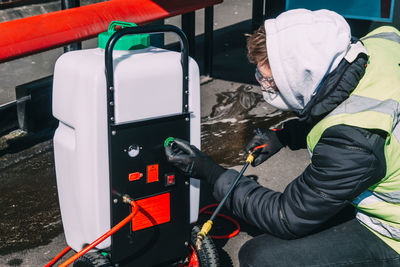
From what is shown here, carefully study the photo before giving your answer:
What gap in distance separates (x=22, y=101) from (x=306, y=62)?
288 centimetres

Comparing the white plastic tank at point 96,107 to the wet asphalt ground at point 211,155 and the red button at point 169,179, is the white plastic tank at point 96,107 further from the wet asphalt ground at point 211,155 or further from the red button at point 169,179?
the wet asphalt ground at point 211,155

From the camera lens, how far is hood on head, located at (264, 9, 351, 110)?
183 centimetres

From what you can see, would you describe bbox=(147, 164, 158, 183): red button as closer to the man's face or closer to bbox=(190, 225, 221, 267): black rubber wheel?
bbox=(190, 225, 221, 267): black rubber wheel

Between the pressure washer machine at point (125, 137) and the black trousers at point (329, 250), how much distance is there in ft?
1.43

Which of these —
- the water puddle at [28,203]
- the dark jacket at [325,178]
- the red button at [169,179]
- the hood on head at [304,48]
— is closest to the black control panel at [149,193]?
the red button at [169,179]

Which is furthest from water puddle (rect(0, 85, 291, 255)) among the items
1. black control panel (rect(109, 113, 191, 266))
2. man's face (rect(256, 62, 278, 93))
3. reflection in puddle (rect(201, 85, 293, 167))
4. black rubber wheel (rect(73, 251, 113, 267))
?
man's face (rect(256, 62, 278, 93))

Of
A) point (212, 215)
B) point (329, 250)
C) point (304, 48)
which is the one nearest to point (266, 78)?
point (304, 48)

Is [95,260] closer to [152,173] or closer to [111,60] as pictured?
[152,173]

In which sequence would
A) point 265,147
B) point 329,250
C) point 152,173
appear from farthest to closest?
point 265,147, point 152,173, point 329,250

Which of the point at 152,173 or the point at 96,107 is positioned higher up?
the point at 96,107

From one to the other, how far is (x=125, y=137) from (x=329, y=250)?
0.92 meters

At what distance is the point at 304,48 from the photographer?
1829 millimetres

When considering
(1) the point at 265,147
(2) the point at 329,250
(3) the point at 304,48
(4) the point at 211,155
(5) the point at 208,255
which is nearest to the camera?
(3) the point at 304,48

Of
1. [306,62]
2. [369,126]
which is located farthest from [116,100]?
[369,126]
